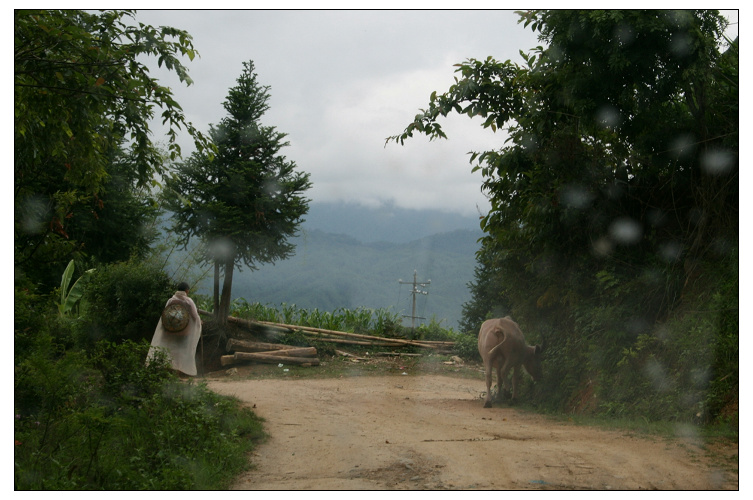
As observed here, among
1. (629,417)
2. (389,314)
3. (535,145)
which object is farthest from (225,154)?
(389,314)

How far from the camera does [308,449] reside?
5676 mm

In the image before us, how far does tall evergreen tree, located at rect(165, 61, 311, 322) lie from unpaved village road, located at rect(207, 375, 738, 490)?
237 centimetres

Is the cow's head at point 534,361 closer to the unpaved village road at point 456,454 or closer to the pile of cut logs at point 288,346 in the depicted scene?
the unpaved village road at point 456,454

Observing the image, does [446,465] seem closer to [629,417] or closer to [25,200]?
[629,417]

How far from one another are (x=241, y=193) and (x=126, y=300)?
13.5 ft

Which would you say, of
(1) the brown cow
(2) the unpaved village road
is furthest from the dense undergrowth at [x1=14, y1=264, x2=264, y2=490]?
(1) the brown cow

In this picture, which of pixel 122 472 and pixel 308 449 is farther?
pixel 308 449

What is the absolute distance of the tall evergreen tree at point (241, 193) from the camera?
8.70 meters

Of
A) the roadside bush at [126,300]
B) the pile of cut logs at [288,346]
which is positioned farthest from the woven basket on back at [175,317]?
the pile of cut logs at [288,346]

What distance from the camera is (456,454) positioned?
5152mm

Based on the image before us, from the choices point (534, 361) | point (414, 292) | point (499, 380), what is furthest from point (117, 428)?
point (414, 292)

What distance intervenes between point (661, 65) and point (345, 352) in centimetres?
1231

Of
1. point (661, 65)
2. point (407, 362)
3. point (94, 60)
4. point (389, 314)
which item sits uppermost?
point (661, 65)

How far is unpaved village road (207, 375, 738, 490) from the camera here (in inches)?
169
